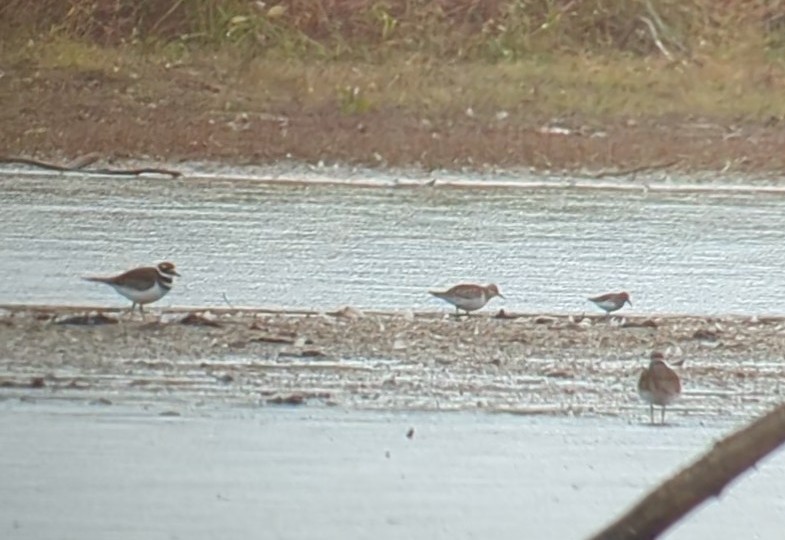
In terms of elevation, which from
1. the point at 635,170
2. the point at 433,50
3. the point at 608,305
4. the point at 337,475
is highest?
the point at 433,50

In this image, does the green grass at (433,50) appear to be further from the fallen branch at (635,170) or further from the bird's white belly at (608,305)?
the bird's white belly at (608,305)

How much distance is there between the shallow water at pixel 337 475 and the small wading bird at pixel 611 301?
0.30ft

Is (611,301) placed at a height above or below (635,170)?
below

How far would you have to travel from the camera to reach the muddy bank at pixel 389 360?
126 centimetres

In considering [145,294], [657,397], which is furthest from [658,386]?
[145,294]

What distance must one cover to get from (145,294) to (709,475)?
58 cm

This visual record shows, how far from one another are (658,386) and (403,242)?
235mm

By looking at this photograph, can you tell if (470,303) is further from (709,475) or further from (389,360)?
(709,475)

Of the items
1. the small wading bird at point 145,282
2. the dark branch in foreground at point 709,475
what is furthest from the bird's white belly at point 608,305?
the dark branch in foreground at point 709,475

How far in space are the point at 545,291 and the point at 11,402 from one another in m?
0.44

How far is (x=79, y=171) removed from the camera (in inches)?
50.4

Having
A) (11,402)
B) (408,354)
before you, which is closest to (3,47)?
(11,402)

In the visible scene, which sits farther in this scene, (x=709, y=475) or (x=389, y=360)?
(x=389, y=360)

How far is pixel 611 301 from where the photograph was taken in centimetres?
130
